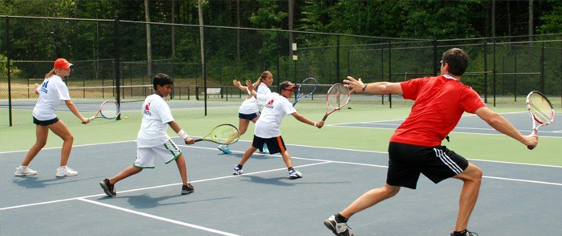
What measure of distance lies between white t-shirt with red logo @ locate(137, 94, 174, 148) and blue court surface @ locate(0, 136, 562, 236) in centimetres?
59

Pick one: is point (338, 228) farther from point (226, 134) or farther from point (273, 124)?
point (273, 124)

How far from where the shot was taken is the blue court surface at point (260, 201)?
5.61 meters

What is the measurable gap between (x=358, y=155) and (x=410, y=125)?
5.58 metres

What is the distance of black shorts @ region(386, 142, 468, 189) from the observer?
4.84 meters

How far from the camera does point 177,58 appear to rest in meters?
48.1

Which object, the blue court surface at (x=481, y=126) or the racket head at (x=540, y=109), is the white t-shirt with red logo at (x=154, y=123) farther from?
the blue court surface at (x=481, y=126)

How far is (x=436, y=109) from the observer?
4816 millimetres

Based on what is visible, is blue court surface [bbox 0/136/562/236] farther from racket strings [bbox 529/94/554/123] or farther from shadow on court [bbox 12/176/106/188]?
racket strings [bbox 529/94/554/123]

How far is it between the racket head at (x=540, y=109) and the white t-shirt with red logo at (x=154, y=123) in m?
3.59

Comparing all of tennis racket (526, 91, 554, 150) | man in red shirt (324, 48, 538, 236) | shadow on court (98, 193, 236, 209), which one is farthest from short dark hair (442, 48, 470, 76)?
shadow on court (98, 193, 236, 209)

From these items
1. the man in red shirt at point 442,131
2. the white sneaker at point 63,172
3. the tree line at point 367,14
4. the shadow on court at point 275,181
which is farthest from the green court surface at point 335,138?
the tree line at point 367,14

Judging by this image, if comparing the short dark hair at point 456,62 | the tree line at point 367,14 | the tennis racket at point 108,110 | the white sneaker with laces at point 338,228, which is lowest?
the white sneaker with laces at point 338,228

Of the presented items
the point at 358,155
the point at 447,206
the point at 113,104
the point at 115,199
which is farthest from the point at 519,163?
the point at 113,104

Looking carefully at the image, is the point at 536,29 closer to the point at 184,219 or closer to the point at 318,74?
the point at 318,74
